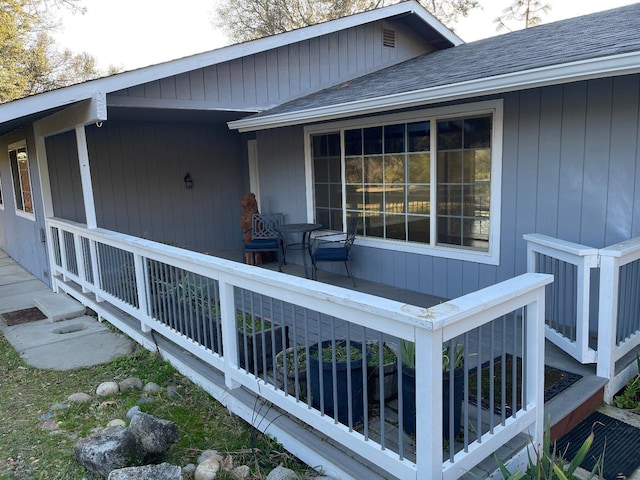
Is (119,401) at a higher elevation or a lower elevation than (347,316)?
lower

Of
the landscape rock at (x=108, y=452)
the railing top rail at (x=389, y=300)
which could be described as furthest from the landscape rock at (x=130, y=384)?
the railing top rail at (x=389, y=300)

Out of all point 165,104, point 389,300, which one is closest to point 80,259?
point 165,104

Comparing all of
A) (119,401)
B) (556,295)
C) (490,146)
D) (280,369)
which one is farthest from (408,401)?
(490,146)

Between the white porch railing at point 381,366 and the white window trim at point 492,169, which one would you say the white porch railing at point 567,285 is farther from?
the white window trim at point 492,169

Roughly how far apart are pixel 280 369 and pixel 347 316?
40.7 inches

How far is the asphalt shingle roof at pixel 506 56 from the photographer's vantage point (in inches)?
138

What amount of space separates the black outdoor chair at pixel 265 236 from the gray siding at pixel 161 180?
1687 mm

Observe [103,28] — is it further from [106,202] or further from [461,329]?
[461,329]

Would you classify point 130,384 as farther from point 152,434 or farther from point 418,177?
point 418,177

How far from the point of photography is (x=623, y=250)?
285 centimetres

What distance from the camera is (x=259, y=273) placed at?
264 cm

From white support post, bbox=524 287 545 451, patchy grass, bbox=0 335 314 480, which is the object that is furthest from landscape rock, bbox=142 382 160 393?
white support post, bbox=524 287 545 451

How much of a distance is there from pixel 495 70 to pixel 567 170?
97 cm

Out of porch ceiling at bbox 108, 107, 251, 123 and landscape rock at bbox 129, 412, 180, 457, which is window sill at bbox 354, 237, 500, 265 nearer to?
porch ceiling at bbox 108, 107, 251, 123
